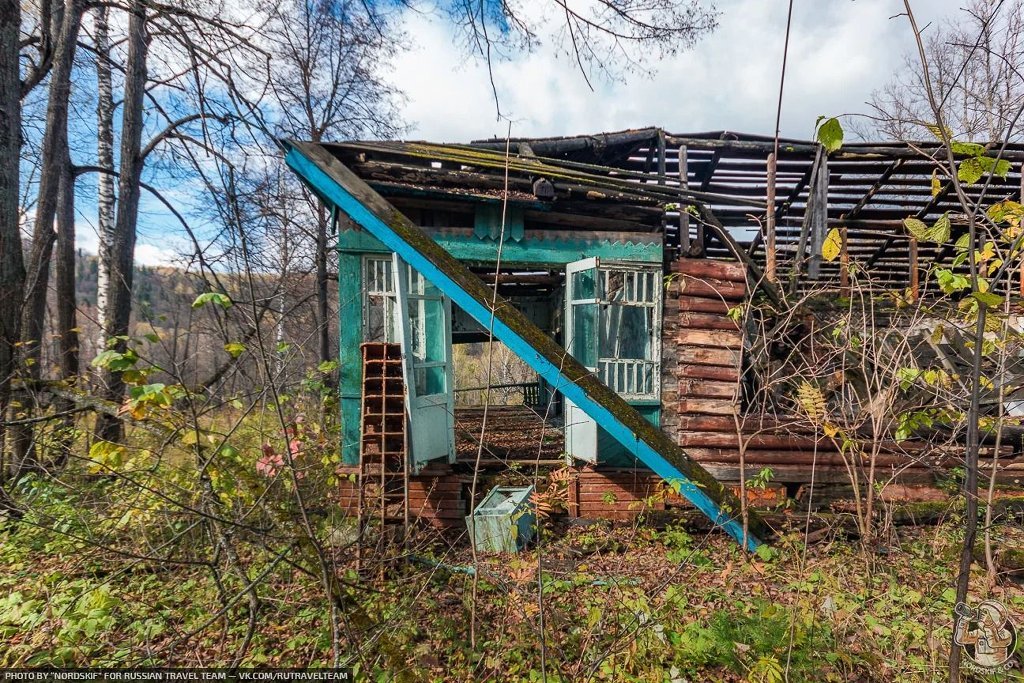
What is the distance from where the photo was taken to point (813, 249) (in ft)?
25.3

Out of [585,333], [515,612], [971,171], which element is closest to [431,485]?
[515,612]

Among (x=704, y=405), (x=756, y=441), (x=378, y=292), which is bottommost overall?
(x=756, y=441)

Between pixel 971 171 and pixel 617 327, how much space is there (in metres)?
3.90

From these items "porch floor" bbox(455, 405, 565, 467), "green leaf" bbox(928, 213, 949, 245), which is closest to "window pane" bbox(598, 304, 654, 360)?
"porch floor" bbox(455, 405, 565, 467)

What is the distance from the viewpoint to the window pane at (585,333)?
553 centimetres

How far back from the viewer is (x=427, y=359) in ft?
17.3

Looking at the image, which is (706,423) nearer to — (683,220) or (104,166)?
(683,220)

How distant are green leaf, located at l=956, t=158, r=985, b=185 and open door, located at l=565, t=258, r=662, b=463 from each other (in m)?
3.68

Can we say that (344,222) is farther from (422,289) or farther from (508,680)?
(508,680)

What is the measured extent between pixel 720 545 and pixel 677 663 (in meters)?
2.22

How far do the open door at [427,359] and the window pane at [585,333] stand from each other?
5.04ft

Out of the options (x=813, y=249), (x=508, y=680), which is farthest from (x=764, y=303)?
(x=508, y=680)

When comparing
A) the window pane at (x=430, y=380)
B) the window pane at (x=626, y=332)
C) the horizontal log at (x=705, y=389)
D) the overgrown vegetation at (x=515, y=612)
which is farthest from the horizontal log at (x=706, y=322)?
the window pane at (x=430, y=380)

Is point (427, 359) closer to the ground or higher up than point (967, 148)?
closer to the ground
